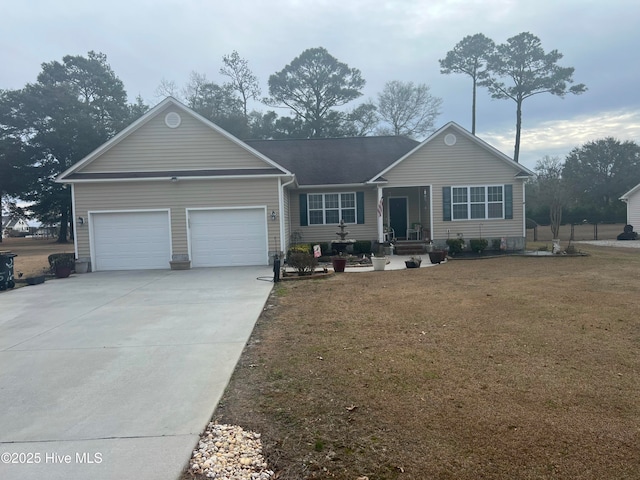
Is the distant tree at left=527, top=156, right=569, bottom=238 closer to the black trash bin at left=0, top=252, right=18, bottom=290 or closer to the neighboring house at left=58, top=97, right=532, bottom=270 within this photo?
the neighboring house at left=58, top=97, right=532, bottom=270

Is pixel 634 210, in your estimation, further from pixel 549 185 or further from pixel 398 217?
pixel 398 217

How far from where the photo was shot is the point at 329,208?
1905 cm

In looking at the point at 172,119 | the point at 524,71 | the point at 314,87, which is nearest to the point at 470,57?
the point at 524,71

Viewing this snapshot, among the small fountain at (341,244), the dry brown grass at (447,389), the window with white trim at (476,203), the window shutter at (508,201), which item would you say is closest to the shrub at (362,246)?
the small fountain at (341,244)

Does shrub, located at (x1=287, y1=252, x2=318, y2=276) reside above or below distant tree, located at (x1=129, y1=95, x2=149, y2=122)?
below

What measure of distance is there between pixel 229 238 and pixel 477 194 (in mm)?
10330

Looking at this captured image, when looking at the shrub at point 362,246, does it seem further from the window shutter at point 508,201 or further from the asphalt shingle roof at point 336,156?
the window shutter at point 508,201

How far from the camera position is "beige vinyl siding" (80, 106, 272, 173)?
15078 mm

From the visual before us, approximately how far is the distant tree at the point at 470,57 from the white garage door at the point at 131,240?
3122 cm

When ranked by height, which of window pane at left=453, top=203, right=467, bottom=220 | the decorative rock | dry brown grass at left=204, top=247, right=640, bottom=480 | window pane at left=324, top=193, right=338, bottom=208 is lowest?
the decorative rock

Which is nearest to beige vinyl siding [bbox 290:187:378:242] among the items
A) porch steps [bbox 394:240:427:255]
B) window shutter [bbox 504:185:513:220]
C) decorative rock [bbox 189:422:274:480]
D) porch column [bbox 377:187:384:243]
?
porch column [bbox 377:187:384:243]

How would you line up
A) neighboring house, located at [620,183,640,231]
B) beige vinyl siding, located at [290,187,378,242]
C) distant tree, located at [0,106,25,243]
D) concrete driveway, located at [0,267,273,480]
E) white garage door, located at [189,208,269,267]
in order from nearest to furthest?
concrete driveway, located at [0,267,273,480] → white garage door, located at [189,208,269,267] → beige vinyl siding, located at [290,187,378,242] → neighboring house, located at [620,183,640,231] → distant tree, located at [0,106,25,243]

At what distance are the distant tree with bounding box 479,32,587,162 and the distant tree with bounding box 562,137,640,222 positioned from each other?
49.9 feet

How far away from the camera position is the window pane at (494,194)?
58.2ft
